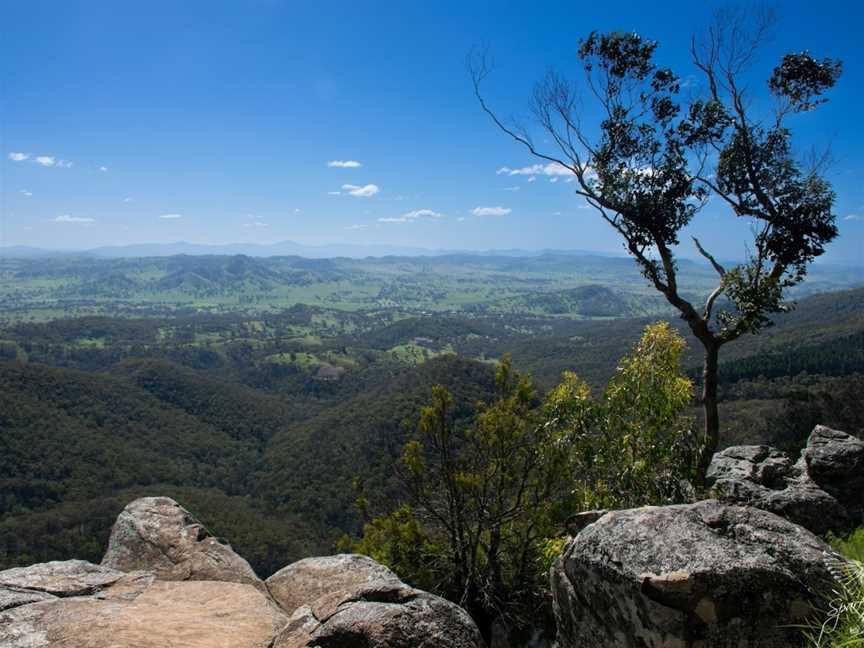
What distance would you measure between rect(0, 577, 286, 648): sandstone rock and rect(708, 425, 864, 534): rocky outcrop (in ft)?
31.2

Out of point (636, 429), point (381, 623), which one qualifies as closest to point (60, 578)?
point (381, 623)

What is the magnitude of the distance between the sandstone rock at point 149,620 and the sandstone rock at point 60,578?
46cm

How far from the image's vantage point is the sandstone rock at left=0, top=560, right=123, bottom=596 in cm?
845

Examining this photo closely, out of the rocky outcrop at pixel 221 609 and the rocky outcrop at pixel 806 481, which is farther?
the rocky outcrop at pixel 806 481

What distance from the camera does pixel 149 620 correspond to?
7156 millimetres

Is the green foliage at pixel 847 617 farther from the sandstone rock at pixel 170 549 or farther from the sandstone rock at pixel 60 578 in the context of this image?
the sandstone rock at pixel 60 578

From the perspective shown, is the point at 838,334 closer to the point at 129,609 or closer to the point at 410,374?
the point at 410,374

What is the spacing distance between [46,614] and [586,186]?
47.5 feet

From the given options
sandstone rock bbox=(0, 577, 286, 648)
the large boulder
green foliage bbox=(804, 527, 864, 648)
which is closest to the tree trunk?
the large boulder

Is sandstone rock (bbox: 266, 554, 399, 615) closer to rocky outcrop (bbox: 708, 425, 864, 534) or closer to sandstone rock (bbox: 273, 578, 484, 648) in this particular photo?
sandstone rock (bbox: 273, 578, 484, 648)

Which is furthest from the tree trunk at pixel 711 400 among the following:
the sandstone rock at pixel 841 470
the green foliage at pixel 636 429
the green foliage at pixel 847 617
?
the green foliage at pixel 847 617

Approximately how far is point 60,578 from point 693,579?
10.2 m

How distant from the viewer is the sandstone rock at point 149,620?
653 centimetres

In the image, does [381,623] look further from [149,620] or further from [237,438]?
[237,438]
